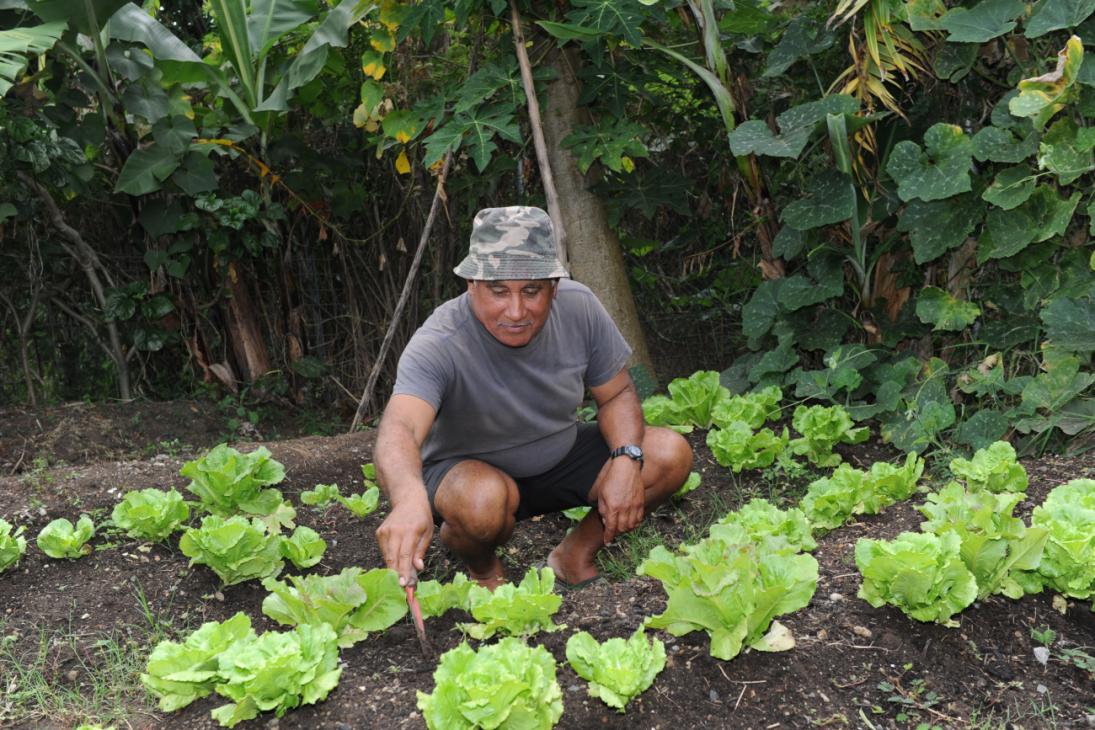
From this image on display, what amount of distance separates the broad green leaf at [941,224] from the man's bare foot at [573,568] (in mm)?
1794

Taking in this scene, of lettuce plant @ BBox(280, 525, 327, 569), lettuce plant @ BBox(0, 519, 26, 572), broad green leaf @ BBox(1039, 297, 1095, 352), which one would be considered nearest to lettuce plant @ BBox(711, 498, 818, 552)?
lettuce plant @ BBox(280, 525, 327, 569)

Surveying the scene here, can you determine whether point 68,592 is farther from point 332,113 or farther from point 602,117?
point 332,113

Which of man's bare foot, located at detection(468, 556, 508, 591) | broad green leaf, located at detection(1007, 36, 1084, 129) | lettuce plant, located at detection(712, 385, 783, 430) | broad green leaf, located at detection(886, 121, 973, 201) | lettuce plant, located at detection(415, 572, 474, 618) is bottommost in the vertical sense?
man's bare foot, located at detection(468, 556, 508, 591)

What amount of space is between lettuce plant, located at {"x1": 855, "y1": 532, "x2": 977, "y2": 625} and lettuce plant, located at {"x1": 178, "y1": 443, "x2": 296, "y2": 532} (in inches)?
77.6

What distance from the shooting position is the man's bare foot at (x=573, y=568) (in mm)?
3352

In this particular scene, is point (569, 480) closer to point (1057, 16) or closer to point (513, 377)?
point (513, 377)

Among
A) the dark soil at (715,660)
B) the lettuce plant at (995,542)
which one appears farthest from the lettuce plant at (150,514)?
the lettuce plant at (995,542)

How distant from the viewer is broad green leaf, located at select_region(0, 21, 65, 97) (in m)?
4.08

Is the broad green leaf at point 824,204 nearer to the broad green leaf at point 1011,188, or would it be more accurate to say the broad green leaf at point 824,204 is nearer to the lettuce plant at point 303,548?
the broad green leaf at point 1011,188

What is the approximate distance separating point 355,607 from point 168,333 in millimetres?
3896

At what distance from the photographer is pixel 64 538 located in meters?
3.10

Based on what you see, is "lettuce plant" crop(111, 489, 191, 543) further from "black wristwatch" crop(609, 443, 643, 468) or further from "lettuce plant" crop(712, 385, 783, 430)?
"lettuce plant" crop(712, 385, 783, 430)

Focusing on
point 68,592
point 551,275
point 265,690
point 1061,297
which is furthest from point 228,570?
point 1061,297

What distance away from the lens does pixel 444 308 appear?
301 centimetres
